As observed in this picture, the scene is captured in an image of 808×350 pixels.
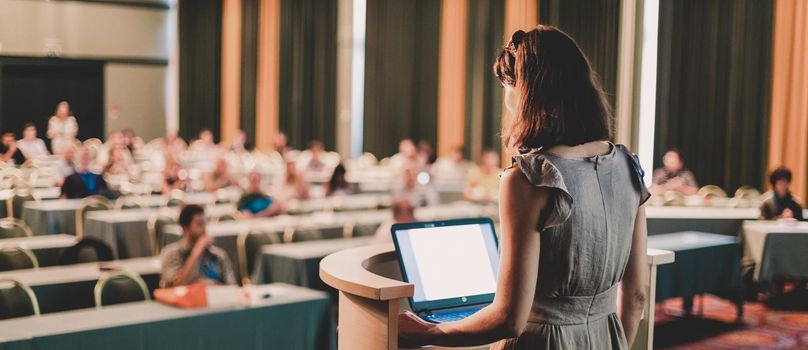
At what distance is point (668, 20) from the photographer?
37.3 feet

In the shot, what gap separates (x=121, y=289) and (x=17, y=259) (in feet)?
4.23

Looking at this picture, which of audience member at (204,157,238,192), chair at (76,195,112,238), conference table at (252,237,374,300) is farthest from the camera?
audience member at (204,157,238,192)

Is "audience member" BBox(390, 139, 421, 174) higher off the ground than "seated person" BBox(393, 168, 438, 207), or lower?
higher

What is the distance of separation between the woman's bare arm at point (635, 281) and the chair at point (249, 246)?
5229mm

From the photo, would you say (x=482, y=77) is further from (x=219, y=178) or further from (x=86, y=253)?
(x=86, y=253)

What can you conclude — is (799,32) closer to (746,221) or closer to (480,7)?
(746,221)

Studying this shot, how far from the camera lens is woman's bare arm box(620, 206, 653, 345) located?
1938 mm

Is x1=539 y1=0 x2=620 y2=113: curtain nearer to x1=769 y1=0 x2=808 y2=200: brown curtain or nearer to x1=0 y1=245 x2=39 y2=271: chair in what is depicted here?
x1=769 y1=0 x2=808 y2=200: brown curtain

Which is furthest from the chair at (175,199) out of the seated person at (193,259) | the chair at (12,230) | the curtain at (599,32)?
the curtain at (599,32)

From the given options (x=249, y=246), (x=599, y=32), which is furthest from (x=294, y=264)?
(x=599, y=32)

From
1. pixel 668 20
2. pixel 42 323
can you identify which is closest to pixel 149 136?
pixel 668 20

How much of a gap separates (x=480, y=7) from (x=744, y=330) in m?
8.43

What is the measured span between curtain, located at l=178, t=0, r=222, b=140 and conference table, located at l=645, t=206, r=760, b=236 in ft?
42.5

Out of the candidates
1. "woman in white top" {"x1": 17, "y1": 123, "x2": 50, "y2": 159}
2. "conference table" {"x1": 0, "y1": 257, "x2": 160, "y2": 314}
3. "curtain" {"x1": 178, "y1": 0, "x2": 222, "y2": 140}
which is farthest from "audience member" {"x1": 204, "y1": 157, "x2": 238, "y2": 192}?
"curtain" {"x1": 178, "y1": 0, "x2": 222, "y2": 140}
